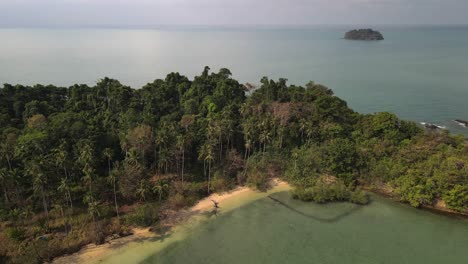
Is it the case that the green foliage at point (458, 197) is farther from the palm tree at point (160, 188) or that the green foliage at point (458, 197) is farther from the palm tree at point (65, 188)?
the palm tree at point (65, 188)

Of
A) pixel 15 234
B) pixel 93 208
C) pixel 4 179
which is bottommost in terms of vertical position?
pixel 15 234

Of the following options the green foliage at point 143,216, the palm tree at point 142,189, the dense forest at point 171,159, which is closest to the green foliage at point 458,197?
the dense forest at point 171,159

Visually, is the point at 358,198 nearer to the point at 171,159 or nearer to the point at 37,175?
the point at 171,159

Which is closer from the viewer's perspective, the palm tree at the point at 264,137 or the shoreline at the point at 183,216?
the shoreline at the point at 183,216

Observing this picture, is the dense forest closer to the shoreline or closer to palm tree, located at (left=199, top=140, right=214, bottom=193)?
palm tree, located at (left=199, top=140, right=214, bottom=193)

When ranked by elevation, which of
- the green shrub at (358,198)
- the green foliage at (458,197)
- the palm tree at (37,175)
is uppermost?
the palm tree at (37,175)

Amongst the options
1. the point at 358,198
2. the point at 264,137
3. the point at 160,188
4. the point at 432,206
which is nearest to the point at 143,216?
the point at 160,188
